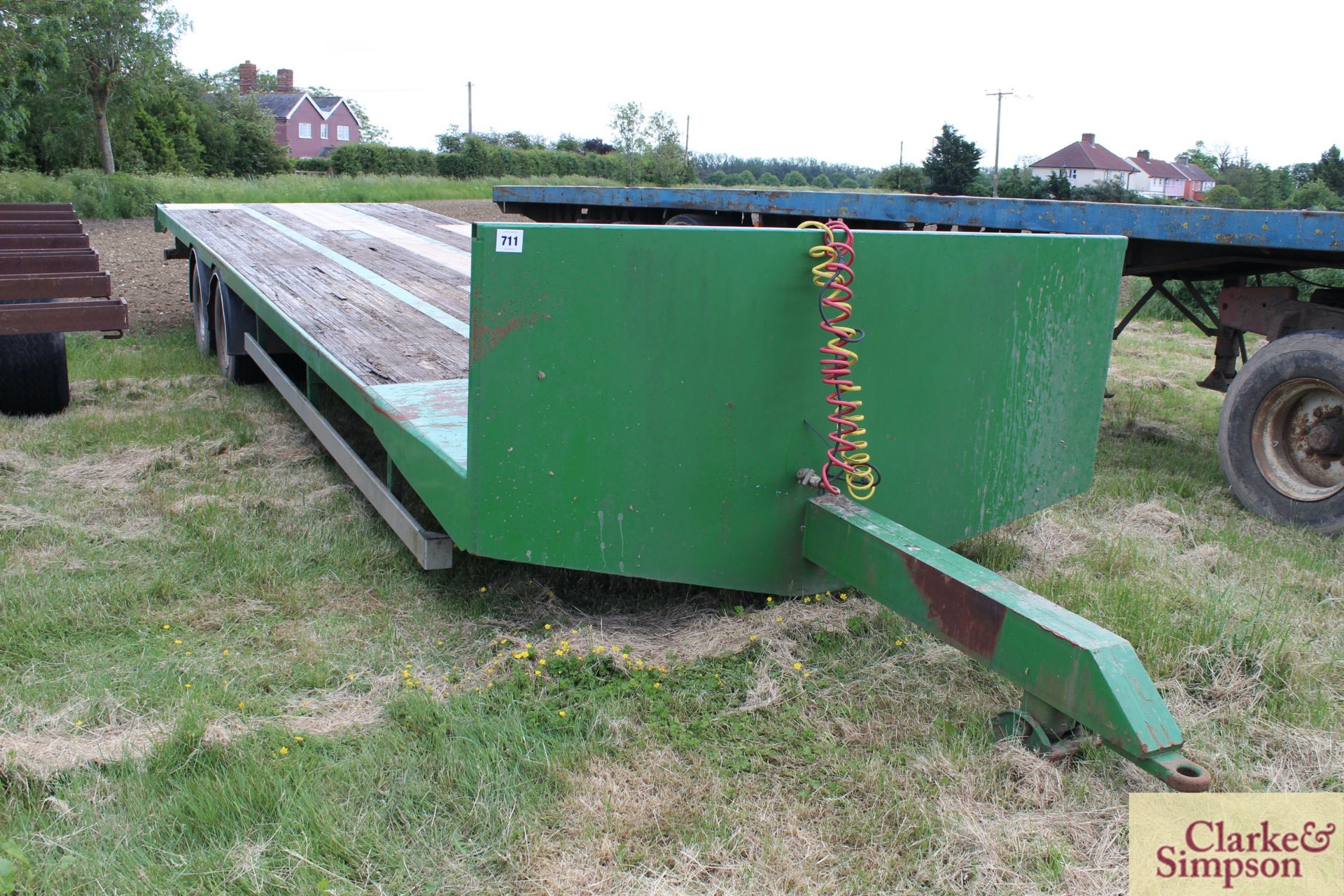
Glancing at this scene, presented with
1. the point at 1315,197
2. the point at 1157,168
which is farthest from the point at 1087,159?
the point at 1315,197

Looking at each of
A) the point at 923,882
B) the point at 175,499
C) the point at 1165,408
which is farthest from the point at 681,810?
the point at 1165,408

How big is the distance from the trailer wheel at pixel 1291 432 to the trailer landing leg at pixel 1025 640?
2.53 meters

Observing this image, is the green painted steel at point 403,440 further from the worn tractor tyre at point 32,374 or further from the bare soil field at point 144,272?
the bare soil field at point 144,272

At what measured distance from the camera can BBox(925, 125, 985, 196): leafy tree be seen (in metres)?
34.4

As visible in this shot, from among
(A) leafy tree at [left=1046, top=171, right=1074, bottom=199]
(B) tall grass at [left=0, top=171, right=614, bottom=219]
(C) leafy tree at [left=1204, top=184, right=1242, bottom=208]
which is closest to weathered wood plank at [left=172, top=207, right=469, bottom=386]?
(B) tall grass at [left=0, top=171, right=614, bottom=219]

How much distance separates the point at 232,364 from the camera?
6598 millimetres

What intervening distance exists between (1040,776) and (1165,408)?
17.2ft

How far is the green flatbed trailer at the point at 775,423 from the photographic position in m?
2.59

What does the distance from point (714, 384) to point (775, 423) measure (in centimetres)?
22

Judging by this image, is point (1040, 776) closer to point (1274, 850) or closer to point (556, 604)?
point (1274, 850)

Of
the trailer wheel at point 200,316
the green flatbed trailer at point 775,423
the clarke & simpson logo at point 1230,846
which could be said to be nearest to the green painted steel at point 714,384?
the green flatbed trailer at point 775,423

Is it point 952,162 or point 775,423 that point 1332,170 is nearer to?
point 952,162

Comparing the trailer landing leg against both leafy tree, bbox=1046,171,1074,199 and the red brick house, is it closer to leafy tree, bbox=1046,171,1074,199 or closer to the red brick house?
leafy tree, bbox=1046,171,1074,199

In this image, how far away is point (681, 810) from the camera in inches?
93.1
